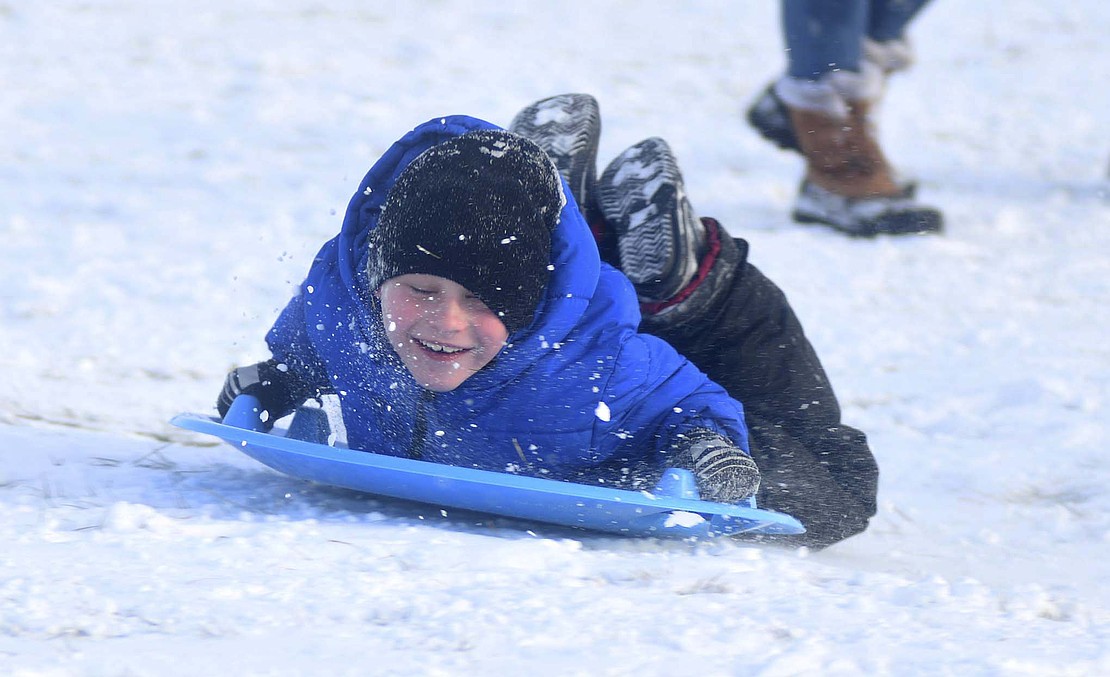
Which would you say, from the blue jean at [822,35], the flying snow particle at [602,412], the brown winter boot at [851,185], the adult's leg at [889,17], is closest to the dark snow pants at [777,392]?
the flying snow particle at [602,412]

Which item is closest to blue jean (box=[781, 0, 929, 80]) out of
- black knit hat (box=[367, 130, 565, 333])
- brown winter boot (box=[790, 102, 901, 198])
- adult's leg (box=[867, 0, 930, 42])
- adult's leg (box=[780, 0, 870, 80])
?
adult's leg (box=[780, 0, 870, 80])

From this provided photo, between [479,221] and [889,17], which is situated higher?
[889,17]

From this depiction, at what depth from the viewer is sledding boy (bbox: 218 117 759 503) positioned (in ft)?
6.16

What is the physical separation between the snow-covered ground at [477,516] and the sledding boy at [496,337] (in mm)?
131

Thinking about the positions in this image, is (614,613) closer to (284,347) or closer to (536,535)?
(536,535)

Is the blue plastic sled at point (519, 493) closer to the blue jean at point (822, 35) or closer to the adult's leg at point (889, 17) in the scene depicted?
the blue jean at point (822, 35)

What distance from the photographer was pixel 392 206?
→ 76.0 inches

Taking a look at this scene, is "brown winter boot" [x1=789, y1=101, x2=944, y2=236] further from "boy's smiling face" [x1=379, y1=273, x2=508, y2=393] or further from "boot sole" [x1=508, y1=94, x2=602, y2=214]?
"boy's smiling face" [x1=379, y1=273, x2=508, y2=393]

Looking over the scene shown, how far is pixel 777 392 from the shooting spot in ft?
7.69

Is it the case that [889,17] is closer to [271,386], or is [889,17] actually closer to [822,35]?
[822,35]

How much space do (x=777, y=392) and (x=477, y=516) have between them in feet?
2.01

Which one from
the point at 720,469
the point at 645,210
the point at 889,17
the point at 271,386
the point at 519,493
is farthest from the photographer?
the point at 889,17

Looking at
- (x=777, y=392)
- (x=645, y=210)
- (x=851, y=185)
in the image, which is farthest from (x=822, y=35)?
(x=777, y=392)

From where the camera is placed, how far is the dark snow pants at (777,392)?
221 cm
